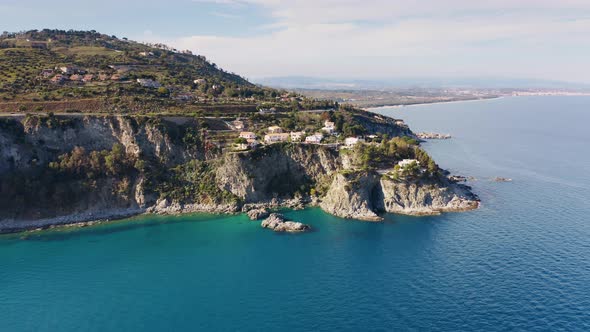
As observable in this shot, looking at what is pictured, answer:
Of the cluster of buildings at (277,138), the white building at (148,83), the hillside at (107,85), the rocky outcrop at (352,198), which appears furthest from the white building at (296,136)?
the white building at (148,83)

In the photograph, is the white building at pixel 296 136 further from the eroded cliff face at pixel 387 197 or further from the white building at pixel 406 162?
the white building at pixel 406 162

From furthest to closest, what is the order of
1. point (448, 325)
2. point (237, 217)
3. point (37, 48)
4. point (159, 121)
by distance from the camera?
point (37, 48) → point (159, 121) → point (237, 217) → point (448, 325)

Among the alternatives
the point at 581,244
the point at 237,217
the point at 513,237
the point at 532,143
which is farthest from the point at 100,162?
the point at 532,143

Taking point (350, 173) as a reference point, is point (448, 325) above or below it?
below

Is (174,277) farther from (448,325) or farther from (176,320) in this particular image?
(448,325)

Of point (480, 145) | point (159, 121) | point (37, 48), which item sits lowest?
point (480, 145)

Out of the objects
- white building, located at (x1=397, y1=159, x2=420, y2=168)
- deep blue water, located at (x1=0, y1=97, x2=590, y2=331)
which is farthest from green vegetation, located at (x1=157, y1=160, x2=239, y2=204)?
white building, located at (x1=397, y1=159, x2=420, y2=168)
